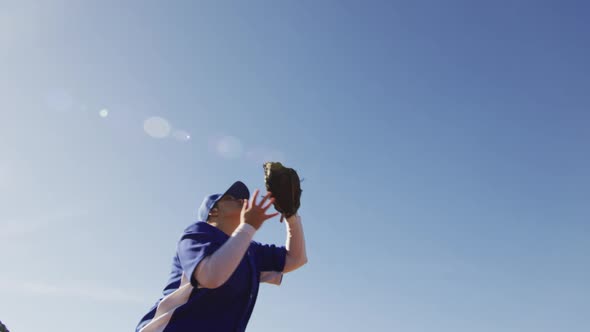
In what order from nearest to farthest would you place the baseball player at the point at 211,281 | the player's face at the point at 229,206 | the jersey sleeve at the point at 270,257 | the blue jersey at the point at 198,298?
1. the baseball player at the point at 211,281
2. the blue jersey at the point at 198,298
3. the player's face at the point at 229,206
4. the jersey sleeve at the point at 270,257

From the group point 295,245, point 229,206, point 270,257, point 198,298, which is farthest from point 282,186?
point 198,298

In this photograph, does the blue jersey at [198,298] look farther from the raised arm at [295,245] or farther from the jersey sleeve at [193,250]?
the raised arm at [295,245]

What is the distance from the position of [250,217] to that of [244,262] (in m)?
0.79

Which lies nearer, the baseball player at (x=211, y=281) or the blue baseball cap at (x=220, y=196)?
the baseball player at (x=211, y=281)

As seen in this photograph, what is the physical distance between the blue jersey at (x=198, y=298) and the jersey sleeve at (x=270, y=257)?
0.55 m

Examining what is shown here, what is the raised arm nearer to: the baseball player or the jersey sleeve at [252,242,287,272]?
the jersey sleeve at [252,242,287,272]

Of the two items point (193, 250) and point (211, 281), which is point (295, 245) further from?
point (211, 281)

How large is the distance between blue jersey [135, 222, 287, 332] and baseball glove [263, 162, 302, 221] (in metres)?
0.79

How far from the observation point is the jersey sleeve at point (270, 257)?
5035 millimetres

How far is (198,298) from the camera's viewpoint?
399 centimetres

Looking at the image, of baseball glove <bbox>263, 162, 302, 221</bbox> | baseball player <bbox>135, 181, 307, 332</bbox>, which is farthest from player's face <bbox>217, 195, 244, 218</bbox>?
baseball glove <bbox>263, 162, 302, 221</bbox>

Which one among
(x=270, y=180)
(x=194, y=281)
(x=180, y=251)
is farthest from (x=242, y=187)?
(x=194, y=281)

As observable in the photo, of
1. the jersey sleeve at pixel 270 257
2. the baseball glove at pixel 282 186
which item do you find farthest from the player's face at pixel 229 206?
the jersey sleeve at pixel 270 257

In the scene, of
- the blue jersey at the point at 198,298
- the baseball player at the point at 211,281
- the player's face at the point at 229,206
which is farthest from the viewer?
the player's face at the point at 229,206
